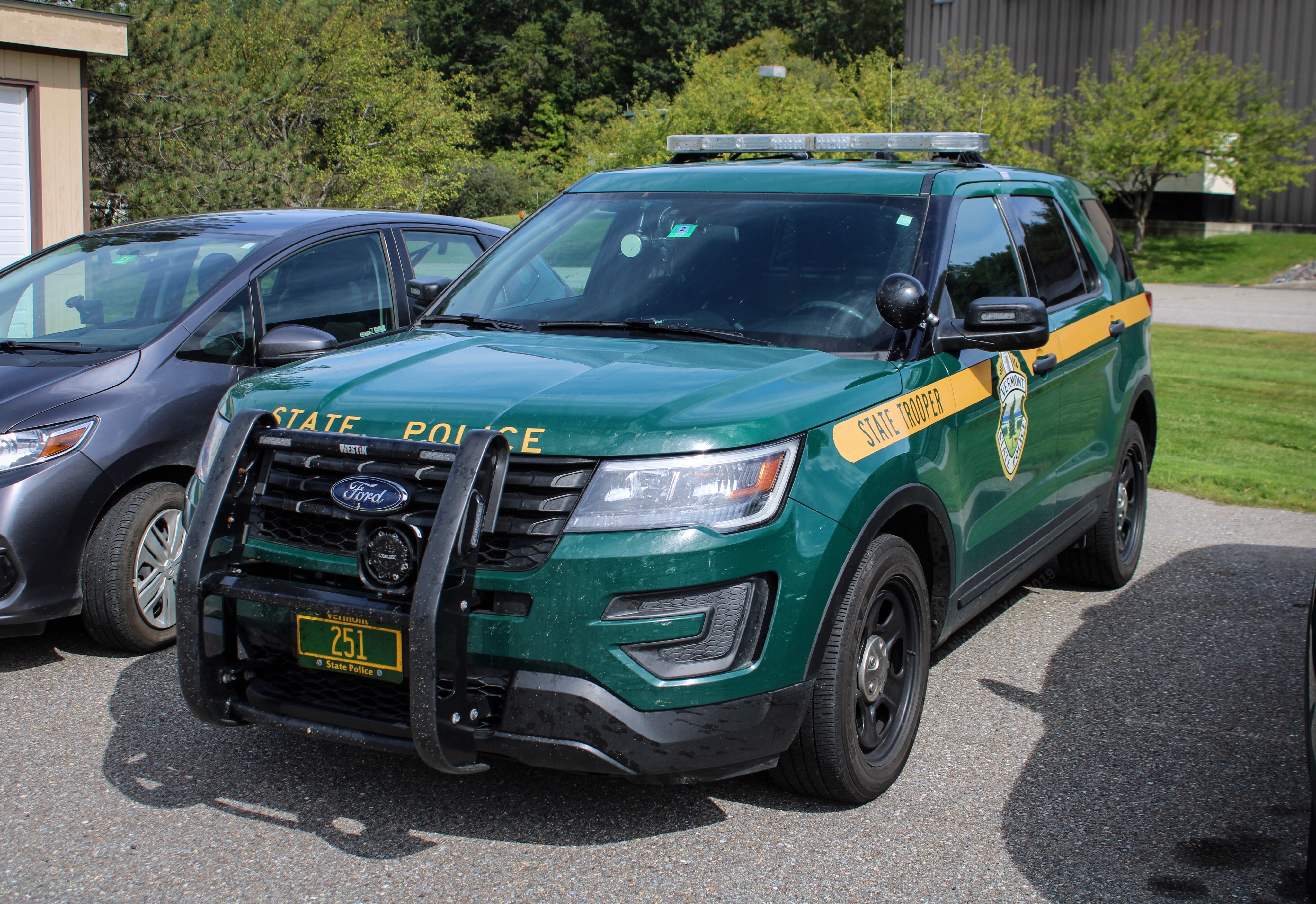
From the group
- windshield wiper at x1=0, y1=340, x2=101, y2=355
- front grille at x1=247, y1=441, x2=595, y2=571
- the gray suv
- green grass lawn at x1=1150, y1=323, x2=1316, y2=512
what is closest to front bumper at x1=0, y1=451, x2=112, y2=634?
the gray suv

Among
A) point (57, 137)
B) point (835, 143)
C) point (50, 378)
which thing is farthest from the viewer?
point (57, 137)

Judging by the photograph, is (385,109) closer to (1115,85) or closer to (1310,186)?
(1115,85)

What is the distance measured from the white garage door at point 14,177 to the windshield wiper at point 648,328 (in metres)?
11.1

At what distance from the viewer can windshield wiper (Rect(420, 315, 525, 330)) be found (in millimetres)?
4273

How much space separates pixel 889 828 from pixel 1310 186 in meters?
44.4

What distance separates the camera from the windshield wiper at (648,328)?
393 centimetres

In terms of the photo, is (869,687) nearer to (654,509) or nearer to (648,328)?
(654,509)

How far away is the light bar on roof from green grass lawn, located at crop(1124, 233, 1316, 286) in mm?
30765

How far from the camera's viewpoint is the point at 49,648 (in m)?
4.97

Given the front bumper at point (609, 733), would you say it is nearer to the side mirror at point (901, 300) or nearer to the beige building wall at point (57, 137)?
the side mirror at point (901, 300)

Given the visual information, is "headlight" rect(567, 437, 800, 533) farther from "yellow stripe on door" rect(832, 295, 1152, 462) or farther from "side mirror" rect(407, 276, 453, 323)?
"side mirror" rect(407, 276, 453, 323)

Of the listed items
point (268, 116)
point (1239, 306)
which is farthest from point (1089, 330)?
point (268, 116)

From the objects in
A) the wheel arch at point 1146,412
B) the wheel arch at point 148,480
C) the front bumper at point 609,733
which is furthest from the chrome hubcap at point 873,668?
the wheel arch at point 1146,412

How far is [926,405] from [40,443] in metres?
3.20
